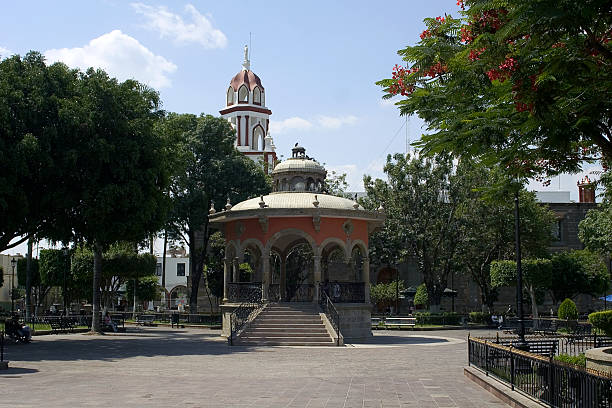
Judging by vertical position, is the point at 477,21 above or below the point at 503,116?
above

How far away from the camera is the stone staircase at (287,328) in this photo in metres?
24.7

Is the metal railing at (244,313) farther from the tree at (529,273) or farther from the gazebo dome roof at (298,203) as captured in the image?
the tree at (529,273)

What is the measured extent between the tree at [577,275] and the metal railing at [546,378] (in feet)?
96.4

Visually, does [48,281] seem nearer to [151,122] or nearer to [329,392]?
[151,122]

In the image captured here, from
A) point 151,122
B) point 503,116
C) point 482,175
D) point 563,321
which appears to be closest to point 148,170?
point 151,122

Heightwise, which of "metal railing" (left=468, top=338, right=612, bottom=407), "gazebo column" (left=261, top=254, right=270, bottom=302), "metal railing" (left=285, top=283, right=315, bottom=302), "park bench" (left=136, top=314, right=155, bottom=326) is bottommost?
"park bench" (left=136, top=314, right=155, bottom=326)

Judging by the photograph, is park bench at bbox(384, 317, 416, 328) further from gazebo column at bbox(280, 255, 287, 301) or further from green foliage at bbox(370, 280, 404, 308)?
green foliage at bbox(370, 280, 404, 308)

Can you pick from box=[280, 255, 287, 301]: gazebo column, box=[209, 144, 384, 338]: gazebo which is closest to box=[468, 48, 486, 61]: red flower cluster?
box=[209, 144, 384, 338]: gazebo

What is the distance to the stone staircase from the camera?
24.7m

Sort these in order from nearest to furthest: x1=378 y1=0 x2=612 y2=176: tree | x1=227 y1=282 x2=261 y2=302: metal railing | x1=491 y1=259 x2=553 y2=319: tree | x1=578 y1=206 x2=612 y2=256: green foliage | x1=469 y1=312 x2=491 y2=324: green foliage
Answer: x1=378 y1=0 x2=612 y2=176: tree
x1=227 y1=282 x2=261 y2=302: metal railing
x1=491 y1=259 x2=553 y2=319: tree
x1=469 y1=312 x2=491 y2=324: green foliage
x1=578 y1=206 x2=612 y2=256: green foliage

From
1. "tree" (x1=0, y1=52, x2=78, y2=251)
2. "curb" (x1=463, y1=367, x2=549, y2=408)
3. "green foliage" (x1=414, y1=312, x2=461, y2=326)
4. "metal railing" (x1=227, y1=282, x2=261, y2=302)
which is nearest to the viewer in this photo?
"curb" (x1=463, y1=367, x2=549, y2=408)

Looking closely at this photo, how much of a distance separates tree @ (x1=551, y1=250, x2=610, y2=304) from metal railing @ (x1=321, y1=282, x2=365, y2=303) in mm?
18200

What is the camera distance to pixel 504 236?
4428 centimetres

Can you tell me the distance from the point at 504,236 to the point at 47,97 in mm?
31085
